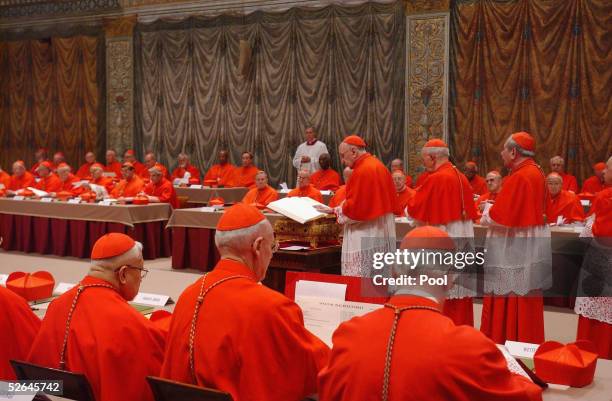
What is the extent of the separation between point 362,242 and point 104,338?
176 inches

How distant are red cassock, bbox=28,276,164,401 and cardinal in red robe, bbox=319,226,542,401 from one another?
101cm

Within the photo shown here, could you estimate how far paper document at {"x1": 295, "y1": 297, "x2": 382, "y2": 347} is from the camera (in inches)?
140

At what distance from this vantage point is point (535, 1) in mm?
13844

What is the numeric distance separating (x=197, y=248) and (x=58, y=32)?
11438 mm

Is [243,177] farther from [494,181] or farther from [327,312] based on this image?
[327,312]

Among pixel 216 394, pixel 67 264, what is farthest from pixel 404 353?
pixel 67 264

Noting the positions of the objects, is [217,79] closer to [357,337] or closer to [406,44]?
[406,44]

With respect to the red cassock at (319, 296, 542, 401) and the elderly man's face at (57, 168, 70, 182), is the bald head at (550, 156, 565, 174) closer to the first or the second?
the elderly man's face at (57, 168, 70, 182)

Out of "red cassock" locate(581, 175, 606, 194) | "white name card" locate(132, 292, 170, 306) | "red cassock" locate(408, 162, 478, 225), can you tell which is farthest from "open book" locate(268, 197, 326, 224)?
"red cassock" locate(581, 175, 606, 194)

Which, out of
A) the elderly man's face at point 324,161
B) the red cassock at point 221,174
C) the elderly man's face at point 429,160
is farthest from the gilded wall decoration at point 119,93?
the elderly man's face at point 429,160

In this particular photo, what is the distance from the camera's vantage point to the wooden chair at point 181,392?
273 cm

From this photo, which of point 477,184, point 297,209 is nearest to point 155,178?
point 477,184

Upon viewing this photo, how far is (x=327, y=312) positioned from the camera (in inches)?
144

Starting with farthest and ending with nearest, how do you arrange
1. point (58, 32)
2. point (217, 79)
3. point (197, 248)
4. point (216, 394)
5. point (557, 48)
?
point (58, 32) → point (217, 79) → point (557, 48) → point (197, 248) → point (216, 394)
